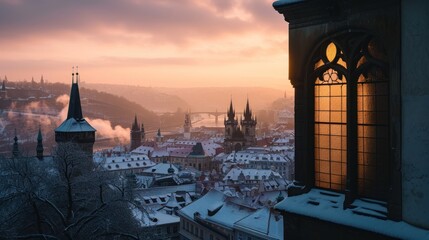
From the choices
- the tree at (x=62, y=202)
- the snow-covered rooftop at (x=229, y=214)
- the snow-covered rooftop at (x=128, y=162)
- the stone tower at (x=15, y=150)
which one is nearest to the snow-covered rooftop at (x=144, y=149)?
the snow-covered rooftop at (x=128, y=162)

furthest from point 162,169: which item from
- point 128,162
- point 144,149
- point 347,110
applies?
point 347,110

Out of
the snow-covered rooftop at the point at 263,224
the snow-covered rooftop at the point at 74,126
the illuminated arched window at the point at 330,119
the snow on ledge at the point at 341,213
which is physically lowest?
the snow-covered rooftop at the point at 263,224

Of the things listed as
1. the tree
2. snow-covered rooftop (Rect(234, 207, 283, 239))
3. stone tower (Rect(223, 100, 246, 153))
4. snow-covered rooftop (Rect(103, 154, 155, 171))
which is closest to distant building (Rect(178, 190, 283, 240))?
snow-covered rooftop (Rect(234, 207, 283, 239))

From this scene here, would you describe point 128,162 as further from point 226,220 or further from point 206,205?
point 226,220

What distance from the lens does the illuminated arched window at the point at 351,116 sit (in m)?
6.54

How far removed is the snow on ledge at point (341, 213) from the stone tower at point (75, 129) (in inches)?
1539

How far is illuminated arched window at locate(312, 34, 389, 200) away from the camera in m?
6.54

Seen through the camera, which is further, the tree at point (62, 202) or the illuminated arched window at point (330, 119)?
the tree at point (62, 202)

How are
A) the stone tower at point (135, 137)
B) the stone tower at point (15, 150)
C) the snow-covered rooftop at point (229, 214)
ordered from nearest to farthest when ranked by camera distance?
the stone tower at point (15, 150) → the snow-covered rooftop at point (229, 214) → the stone tower at point (135, 137)

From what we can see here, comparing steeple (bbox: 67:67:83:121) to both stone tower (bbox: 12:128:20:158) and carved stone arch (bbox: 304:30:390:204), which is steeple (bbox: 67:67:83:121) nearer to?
stone tower (bbox: 12:128:20:158)

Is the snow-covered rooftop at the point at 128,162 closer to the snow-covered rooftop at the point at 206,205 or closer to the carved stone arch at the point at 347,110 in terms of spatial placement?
the snow-covered rooftop at the point at 206,205

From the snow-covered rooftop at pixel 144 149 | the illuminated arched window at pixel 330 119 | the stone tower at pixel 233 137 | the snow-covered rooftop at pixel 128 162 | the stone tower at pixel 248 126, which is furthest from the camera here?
the stone tower at pixel 248 126

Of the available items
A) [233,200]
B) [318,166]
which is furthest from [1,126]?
[318,166]
